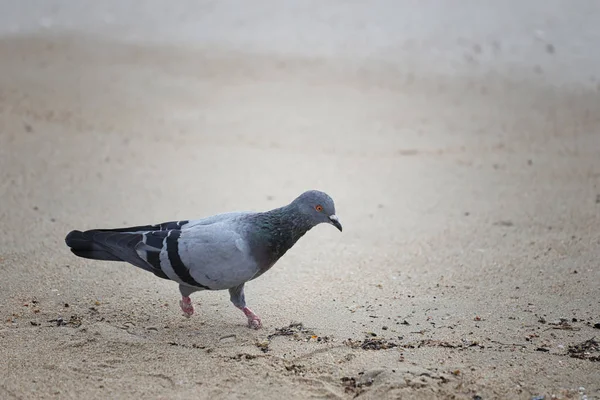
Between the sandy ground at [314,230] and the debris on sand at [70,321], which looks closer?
the sandy ground at [314,230]

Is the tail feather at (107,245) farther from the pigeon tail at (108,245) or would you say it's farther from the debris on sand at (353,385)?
the debris on sand at (353,385)

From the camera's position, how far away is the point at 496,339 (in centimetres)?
405

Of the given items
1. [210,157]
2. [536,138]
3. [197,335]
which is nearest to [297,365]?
[197,335]

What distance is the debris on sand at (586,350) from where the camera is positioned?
3.81m

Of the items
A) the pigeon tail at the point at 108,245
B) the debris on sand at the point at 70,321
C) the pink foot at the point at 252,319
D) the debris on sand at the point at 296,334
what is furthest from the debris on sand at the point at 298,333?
the debris on sand at the point at 70,321

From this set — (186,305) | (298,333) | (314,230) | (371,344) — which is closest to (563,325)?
(371,344)

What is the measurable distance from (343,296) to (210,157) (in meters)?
3.31

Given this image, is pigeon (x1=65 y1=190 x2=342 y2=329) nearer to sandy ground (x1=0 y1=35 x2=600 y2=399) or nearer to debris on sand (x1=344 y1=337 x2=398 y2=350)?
sandy ground (x1=0 y1=35 x2=600 y2=399)

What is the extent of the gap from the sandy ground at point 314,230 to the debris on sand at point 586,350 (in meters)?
0.06

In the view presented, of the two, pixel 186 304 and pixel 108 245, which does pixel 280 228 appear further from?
pixel 108 245

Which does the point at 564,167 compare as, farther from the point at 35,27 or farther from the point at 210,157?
the point at 35,27

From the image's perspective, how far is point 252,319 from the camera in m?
4.24

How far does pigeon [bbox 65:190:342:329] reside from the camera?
4023mm

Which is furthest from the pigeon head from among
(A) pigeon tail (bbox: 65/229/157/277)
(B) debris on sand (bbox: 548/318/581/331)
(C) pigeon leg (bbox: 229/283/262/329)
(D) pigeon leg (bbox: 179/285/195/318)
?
(B) debris on sand (bbox: 548/318/581/331)
